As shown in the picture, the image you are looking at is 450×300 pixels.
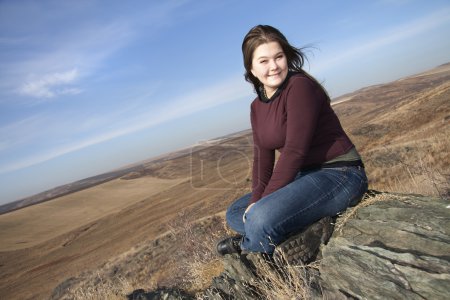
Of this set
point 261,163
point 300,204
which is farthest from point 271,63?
point 300,204

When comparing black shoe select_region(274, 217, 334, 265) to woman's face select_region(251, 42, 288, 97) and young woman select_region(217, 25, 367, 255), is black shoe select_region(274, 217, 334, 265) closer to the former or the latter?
young woman select_region(217, 25, 367, 255)

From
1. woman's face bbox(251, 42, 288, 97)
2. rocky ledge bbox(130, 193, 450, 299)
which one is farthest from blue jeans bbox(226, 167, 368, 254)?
woman's face bbox(251, 42, 288, 97)

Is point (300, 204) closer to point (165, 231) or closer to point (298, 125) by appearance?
point (298, 125)

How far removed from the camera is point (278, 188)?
9.07ft

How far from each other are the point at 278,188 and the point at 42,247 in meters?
27.3

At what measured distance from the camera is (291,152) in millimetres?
2715

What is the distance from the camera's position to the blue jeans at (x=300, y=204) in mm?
2584

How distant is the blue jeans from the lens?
8.48ft

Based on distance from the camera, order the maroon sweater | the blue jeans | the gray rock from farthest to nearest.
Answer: the maroon sweater → the blue jeans → the gray rock

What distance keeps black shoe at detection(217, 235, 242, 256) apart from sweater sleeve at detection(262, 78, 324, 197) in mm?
708

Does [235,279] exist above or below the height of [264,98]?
below

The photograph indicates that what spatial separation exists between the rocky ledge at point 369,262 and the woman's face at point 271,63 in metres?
1.20

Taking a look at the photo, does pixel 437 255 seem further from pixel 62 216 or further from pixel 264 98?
pixel 62 216

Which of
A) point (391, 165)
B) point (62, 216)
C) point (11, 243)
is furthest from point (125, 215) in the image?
point (391, 165)
